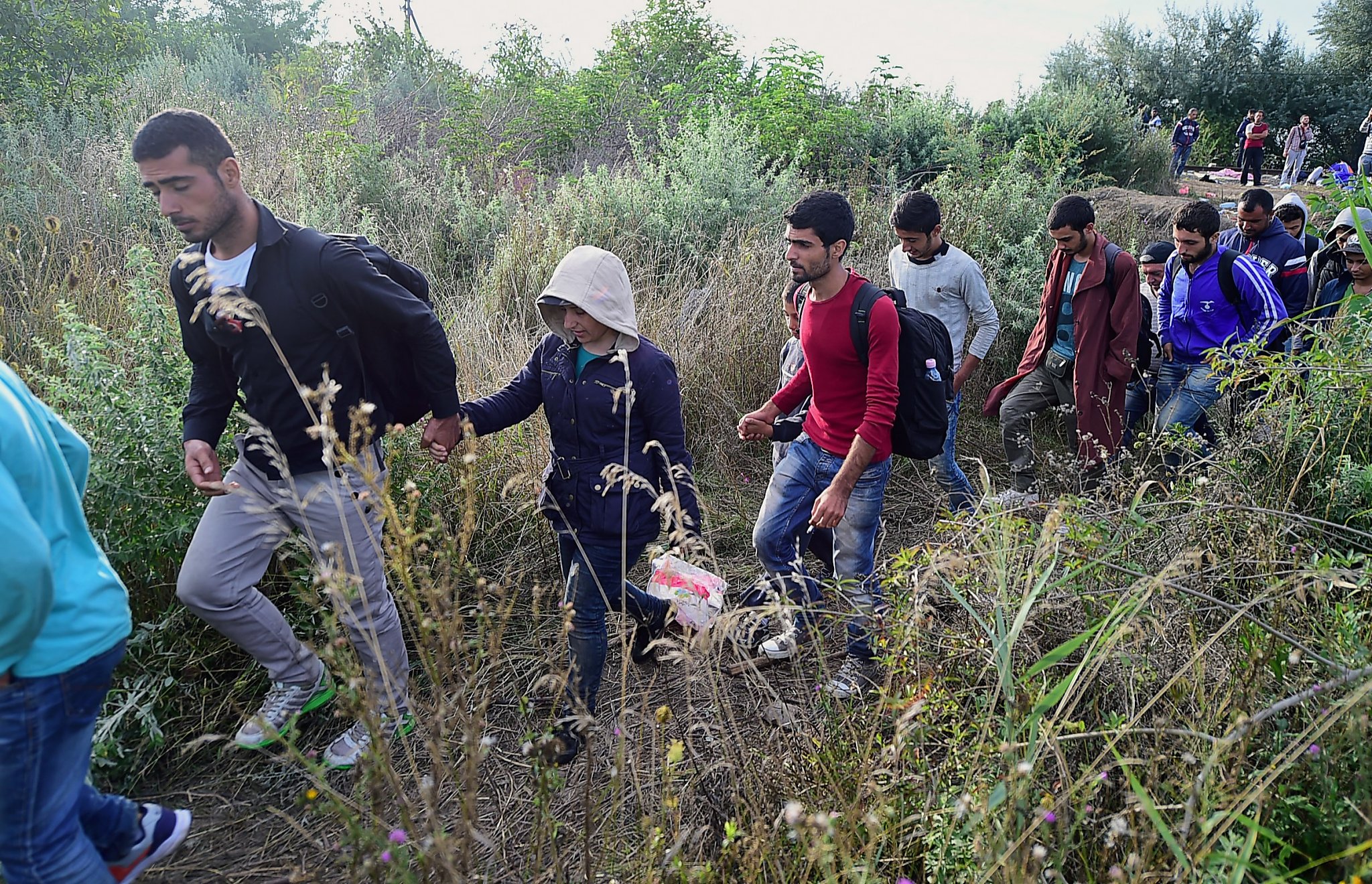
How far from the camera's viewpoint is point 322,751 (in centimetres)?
302

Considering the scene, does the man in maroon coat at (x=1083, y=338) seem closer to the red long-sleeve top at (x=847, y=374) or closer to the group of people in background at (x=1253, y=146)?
the red long-sleeve top at (x=847, y=374)

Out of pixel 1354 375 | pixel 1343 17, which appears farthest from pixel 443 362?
pixel 1343 17

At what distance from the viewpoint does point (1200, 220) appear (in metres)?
4.88

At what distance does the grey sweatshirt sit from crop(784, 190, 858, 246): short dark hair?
174 centimetres

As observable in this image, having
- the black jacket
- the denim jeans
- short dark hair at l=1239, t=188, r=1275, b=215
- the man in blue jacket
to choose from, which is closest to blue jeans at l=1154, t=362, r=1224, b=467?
the denim jeans

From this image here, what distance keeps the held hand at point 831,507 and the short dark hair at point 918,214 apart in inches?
81.9

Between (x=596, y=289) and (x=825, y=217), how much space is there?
93 centimetres

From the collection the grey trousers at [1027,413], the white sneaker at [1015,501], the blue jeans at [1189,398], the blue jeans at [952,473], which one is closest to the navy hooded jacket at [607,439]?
the white sneaker at [1015,501]

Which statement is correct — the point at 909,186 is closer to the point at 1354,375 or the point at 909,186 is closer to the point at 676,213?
the point at 676,213

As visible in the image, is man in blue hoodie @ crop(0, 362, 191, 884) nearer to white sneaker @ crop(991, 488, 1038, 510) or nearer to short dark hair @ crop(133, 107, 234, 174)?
short dark hair @ crop(133, 107, 234, 174)

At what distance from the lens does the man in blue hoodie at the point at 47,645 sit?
162 cm

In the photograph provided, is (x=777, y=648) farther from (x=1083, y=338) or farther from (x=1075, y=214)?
(x=1075, y=214)

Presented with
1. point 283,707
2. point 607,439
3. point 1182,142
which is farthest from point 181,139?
point 1182,142

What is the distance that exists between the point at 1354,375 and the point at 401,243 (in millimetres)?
6622
